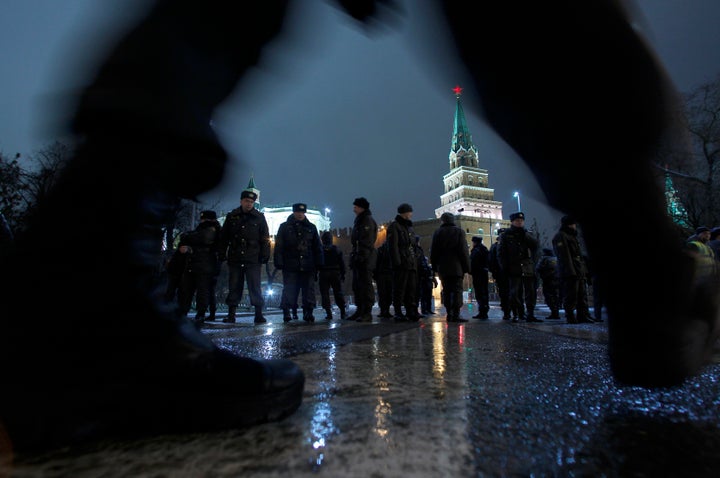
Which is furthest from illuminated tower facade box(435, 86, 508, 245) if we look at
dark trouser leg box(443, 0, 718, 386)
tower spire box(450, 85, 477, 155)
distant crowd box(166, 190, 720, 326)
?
dark trouser leg box(443, 0, 718, 386)

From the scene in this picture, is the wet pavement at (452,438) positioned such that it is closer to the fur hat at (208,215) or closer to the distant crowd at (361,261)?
the distant crowd at (361,261)

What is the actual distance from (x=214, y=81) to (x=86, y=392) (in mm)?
686

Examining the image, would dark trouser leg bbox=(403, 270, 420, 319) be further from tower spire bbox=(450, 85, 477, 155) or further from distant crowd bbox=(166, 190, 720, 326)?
tower spire bbox=(450, 85, 477, 155)

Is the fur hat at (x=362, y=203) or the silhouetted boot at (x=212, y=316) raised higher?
the fur hat at (x=362, y=203)

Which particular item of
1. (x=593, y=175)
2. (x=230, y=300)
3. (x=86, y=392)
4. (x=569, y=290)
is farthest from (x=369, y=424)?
(x=569, y=290)

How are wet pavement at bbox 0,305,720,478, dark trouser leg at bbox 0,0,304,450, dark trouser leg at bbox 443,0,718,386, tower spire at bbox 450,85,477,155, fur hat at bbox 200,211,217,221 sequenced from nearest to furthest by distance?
wet pavement at bbox 0,305,720,478, dark trouser leg at bbox 0,0,304,450, dark trouser leg at bbox 443,0,718,386, fur hat at bbox 200,211,217,221, tower spire at bbox 450,85,477,155

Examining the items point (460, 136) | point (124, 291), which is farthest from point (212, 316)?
point (460, 136)

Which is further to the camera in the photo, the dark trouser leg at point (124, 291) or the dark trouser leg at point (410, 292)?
the dark trouser leg at point (410, 292)

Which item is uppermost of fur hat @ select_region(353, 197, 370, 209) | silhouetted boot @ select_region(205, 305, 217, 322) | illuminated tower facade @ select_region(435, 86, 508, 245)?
illuminated tower facade @ select_region(435, 86, 508, 245)

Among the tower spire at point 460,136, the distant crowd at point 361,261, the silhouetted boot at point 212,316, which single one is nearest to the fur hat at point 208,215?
the distant crowd at point 361,261

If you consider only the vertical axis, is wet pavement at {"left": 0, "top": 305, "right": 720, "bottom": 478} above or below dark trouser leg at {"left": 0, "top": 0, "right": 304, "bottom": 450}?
below

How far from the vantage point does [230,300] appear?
5.22 m

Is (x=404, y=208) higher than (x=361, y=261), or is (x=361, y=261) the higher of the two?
(x=404, y=208)

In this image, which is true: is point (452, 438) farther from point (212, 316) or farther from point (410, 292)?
point (212, 316)
